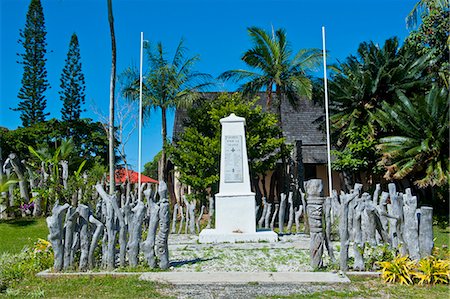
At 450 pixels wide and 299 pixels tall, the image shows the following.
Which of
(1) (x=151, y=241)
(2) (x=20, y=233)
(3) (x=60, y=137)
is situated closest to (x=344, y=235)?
(1) (x=151, y=241)

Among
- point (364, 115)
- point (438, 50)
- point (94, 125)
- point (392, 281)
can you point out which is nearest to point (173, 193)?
point (94, 125)

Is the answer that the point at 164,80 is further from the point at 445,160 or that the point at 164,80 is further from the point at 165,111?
the point at 445,160

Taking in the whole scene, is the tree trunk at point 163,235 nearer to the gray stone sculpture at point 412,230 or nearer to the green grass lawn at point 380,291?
the green grass lawn at point 380,291

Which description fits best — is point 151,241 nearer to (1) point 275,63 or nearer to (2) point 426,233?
(2) point 426,233

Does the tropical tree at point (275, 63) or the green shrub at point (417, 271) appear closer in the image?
the green shrub at point (417, 271)

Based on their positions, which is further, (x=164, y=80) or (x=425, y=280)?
(x=164, y=80)

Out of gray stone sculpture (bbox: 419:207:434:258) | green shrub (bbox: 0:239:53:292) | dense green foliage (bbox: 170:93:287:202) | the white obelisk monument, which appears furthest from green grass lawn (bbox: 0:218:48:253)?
gray stone sculpture (bbox: 419:207:434:258)

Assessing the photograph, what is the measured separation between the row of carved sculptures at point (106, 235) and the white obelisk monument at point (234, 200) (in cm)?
361

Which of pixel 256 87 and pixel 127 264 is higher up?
pixel 256 87

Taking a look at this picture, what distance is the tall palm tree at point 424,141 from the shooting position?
13.3 meters

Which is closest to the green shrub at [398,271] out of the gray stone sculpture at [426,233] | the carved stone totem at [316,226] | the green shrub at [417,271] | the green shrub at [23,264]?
the green shrub at [417,271]

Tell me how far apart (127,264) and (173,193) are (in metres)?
12.8

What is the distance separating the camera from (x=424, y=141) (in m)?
13.3

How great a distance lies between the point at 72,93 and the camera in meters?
24.8
